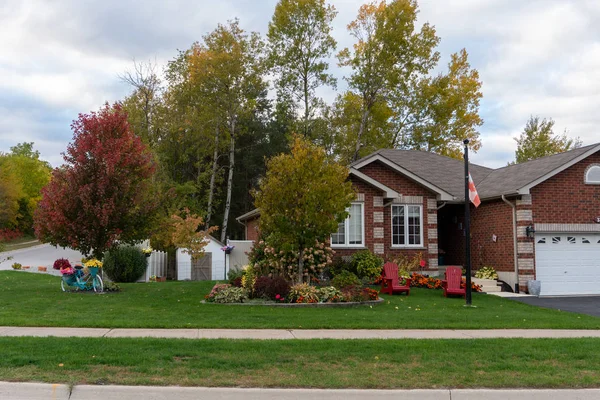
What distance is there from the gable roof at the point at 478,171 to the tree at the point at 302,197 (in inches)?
236

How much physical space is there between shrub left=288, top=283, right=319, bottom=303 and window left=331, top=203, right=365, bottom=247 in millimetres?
5800

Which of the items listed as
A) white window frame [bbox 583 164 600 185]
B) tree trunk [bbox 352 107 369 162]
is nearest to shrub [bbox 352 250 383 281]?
white window frame [bbox 583 164 600 185]

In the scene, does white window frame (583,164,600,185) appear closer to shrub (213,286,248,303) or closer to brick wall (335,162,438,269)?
brick wall (335,162,438,269)

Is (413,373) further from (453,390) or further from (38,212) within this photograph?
(38,212)

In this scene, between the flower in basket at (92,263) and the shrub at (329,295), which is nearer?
the shrub at (329,295)

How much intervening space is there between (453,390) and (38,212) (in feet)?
45.5

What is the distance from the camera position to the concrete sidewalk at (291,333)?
9469mm

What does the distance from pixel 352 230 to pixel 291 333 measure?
10.6 m

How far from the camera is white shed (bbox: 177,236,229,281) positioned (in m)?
26.9

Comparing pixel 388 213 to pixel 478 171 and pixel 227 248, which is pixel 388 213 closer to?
pixel 478 171

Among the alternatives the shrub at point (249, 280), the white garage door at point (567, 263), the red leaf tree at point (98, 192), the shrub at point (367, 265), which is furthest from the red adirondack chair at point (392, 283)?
the red leaf tree at point (98, 192)

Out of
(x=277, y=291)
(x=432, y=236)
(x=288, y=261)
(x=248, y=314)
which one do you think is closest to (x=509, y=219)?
(x=432, y=236)

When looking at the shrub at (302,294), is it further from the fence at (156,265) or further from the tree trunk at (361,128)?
the tree trunk at (361,128)

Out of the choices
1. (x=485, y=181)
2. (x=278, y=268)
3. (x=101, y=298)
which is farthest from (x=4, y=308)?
(x=485, y=181)
